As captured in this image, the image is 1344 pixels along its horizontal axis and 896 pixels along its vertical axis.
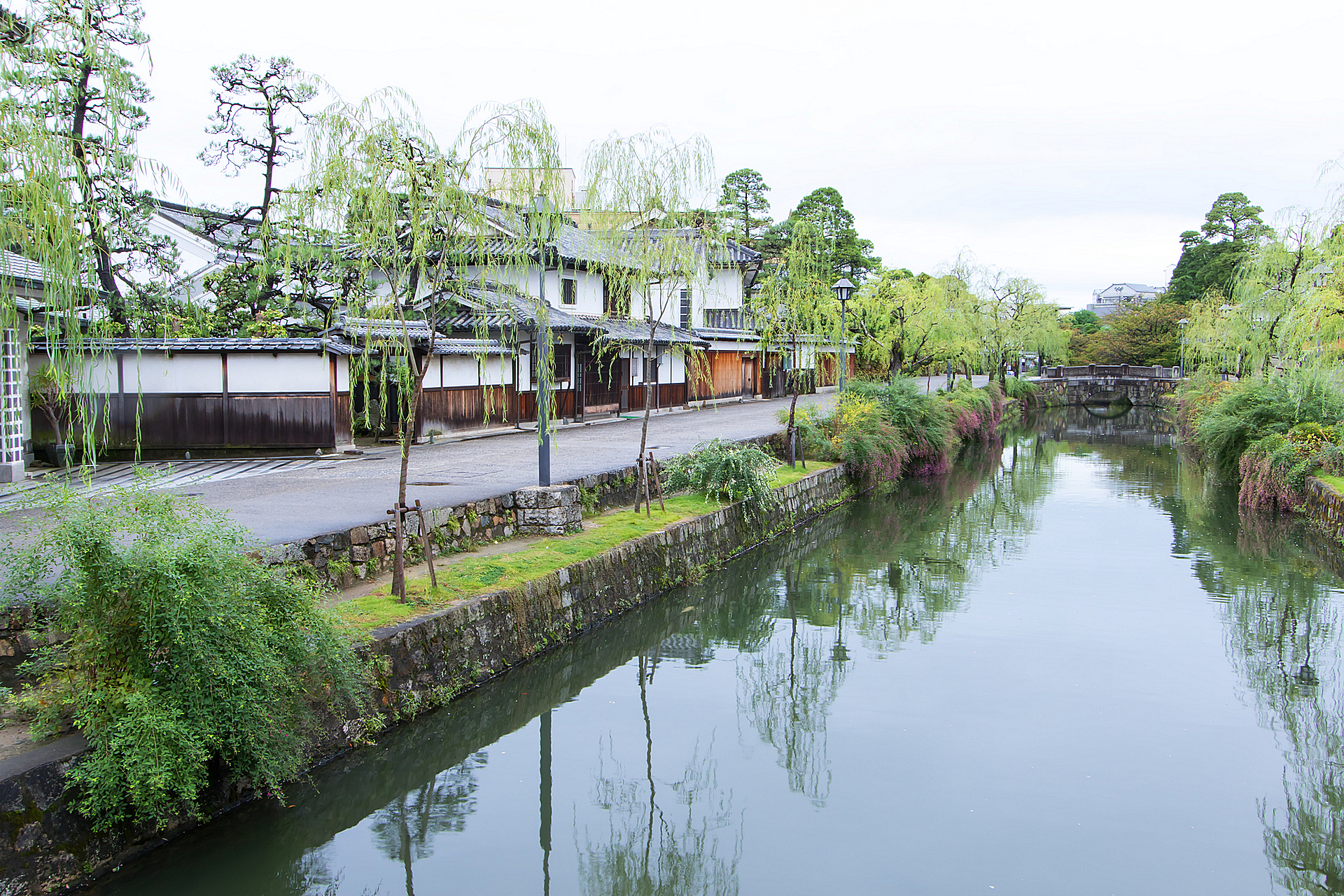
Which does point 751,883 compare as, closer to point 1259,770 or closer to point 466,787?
point 466,787

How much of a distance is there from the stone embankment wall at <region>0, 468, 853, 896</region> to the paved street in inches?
22.3

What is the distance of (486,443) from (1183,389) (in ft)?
93.1

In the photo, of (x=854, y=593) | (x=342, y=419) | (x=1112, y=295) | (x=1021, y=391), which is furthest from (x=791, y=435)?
(x=1112, y=295)

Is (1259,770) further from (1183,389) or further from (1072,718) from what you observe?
(1183,389)

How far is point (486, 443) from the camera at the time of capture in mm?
18641

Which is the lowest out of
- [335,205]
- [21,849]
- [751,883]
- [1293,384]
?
[751,883]

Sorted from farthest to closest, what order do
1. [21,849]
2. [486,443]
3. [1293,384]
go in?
[486,443] < [1293,384] < [21,849]

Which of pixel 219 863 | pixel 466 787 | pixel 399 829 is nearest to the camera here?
pixel 219 863

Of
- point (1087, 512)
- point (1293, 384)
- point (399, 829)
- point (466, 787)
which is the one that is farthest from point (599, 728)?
point (1293, 384)

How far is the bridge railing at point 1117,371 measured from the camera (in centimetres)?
5500

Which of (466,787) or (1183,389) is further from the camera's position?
(1183,389)

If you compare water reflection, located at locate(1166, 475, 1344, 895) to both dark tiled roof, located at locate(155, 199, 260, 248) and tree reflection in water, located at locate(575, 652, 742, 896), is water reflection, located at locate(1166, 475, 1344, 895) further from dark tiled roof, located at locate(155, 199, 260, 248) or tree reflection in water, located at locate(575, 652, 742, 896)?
dark tiled roof, located at locate(155, 199, 260, 248)

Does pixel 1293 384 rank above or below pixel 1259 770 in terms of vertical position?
above

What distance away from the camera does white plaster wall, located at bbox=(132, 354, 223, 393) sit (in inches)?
624
